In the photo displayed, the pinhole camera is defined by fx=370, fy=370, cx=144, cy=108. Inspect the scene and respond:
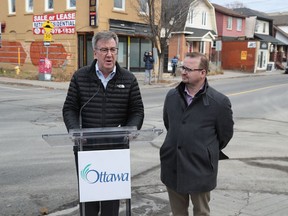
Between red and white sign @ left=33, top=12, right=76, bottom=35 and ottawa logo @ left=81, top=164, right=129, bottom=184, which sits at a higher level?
red and white sign @ left=33, top=12, right=76, bottom=35

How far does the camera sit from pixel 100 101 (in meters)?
3.24

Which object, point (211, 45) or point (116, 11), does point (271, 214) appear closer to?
point (116, 11)

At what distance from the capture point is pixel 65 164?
6090 mm

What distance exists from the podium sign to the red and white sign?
2359cm

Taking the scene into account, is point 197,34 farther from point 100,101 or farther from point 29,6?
point 100,101

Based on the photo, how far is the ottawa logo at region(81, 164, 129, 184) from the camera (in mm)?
2918

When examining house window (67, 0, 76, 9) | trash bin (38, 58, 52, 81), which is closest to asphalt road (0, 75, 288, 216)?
trash bin (38, 58, 52, 81)

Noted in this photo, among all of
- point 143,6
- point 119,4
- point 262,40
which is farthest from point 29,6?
point 262,40

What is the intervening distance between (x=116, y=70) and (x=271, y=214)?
2458 millimetres

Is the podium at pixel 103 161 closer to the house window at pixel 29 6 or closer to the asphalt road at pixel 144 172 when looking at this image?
the asphalt road at pixel 144 172

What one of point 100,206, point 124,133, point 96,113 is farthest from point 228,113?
point 100,206

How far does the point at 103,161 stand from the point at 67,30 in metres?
24.2

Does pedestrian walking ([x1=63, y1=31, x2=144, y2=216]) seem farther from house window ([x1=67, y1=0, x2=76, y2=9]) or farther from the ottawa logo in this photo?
house window ([x1=67, y1=0, x2=76, y2=9])

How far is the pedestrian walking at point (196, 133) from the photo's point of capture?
9.81 ft
